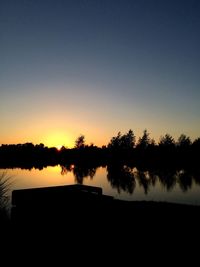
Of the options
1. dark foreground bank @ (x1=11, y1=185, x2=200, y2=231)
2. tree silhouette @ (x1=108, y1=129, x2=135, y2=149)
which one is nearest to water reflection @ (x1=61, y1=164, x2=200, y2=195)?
dark foreground bank @ (x1=11, y1=185, x2=200, y2=231)

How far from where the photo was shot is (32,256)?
25.5 feet

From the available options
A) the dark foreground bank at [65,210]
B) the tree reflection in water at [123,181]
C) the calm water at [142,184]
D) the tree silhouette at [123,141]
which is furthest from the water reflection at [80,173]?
the tree silhouette at [123,141]

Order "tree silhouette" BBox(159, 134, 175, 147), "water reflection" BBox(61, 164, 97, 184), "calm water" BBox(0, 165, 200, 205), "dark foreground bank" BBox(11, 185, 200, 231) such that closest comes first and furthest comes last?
1. "dark foreground bank" BBox(11, 185, 200, 231)
2. "calm water" BBox(0, 165, 200, 205)
3. "water reflection" BBox(61, 164, 97, 184)
4. "tree silhouette" BBox(159, 134, 175, 147)

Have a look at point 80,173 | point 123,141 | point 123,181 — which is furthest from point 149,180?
point 123,141

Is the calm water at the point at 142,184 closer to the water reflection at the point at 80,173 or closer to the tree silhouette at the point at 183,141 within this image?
the water reflection at the point at 80,173

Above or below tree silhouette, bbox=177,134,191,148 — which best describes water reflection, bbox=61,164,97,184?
below

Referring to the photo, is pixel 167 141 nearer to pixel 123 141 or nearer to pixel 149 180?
pixel 123 141

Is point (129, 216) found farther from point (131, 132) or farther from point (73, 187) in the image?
point (131, 132)

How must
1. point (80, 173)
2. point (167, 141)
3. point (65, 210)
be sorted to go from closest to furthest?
point (65, 210)
point (80, 173)
point (167, 141)

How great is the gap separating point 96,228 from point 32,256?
2004 mm

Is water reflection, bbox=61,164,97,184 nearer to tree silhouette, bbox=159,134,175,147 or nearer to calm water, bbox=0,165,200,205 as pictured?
calm water, bbox=0,165,200,205

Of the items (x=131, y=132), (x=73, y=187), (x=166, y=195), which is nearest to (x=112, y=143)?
(x=131, y=132)

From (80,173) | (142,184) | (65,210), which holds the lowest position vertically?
(65,210)

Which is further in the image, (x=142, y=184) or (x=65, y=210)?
(x=142, y=184)
